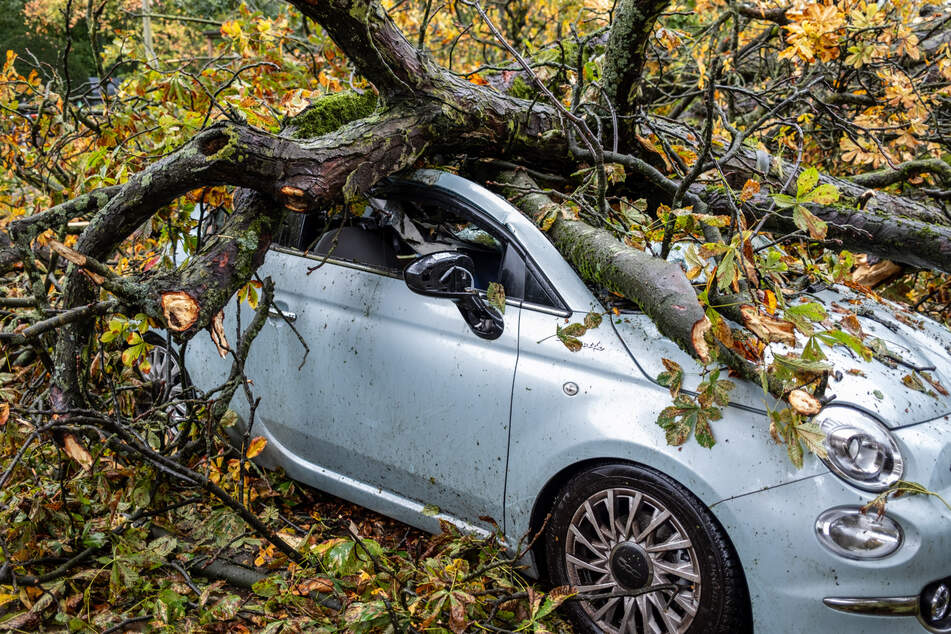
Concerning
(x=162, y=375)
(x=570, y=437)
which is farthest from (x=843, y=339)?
(x=162, y=375)

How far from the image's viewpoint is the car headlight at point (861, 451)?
6.46ft

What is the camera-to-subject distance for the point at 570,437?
7.66 ft

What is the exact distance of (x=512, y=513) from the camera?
8.29ft

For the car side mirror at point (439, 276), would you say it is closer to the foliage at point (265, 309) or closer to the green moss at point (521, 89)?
the foliage at point (265, 309)

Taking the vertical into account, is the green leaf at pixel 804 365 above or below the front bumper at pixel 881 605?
above

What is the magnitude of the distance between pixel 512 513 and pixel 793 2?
3.46 m

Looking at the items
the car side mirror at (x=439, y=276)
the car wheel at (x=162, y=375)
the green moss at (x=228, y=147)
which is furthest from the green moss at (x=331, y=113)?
the car wheel at (x=162, y=375)

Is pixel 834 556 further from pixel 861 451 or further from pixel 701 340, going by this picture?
pixel 701 340

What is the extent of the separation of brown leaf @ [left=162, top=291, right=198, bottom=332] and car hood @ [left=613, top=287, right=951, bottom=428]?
1464 mm

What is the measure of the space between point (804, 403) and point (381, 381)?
5.16 ft

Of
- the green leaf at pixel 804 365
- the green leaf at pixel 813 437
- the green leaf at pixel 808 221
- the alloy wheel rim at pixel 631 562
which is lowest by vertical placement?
the alloy wheel rim at pixel 631 562

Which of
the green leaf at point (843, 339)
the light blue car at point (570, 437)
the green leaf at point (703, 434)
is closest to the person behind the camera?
the green leaf at point (843, 339)

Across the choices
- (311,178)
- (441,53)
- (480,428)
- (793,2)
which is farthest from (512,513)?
(441,53)

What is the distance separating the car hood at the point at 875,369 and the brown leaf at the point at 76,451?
79.3 inches
